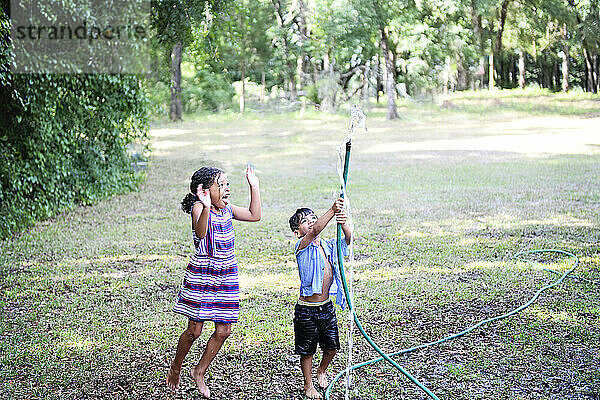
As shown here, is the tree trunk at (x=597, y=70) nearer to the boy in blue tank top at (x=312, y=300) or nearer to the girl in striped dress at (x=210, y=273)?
the boy in blue tank top at (x=312, y=300)

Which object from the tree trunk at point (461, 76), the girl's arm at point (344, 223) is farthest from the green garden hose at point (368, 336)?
the tree trunk at point (461, 76)

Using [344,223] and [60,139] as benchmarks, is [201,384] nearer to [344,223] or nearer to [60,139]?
[344,223]

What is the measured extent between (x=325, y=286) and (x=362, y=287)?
202cm

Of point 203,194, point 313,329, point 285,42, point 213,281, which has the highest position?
point 285,42

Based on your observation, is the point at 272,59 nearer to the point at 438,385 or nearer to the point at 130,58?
the point at 130,58

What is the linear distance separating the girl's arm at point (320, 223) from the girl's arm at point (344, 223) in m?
0.03

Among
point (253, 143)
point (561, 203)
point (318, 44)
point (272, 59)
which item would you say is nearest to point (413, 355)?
point (561, 203)

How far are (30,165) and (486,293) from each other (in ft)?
17.5

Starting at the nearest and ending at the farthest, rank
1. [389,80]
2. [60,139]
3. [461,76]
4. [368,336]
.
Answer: [368,336] → [60,139] → [389,80] → [461,76]

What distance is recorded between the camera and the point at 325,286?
3.31 meters

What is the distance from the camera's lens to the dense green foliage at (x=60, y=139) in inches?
290

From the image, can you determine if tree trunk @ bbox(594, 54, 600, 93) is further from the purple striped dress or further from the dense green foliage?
the purple striped dress

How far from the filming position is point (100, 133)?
9.51m

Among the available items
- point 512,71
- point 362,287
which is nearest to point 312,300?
point 362,287
